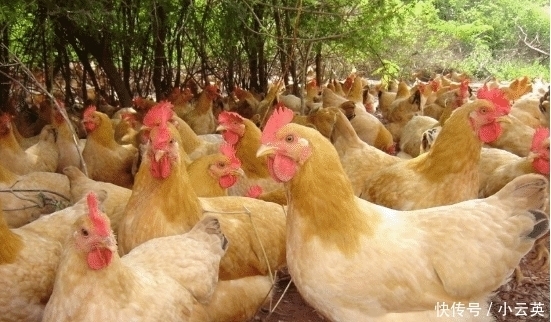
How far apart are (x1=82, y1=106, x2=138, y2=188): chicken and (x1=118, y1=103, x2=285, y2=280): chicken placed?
2.03m

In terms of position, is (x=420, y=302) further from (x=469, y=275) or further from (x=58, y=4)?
(x=58, y=4)

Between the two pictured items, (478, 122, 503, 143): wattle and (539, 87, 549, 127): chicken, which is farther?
(539, 87, 549, 127): chicken

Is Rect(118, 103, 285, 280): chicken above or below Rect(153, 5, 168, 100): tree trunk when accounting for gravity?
below

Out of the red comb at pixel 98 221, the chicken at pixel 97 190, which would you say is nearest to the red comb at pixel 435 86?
the chicken at pixel 97 190

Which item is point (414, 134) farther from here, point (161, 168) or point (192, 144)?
point (161, 168)

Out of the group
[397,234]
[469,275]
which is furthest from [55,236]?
[469,275]

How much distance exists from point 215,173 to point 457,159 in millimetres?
1474

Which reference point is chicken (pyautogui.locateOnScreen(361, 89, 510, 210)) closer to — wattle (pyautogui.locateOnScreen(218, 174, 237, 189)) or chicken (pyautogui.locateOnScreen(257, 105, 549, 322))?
chicken (pyautogui.locateOnScreen(257, 105, 549, 322))

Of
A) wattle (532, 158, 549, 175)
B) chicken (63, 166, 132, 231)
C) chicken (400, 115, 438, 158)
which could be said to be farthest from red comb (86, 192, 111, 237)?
chicken (400, 115, 438, 158)

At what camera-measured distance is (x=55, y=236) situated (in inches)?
126

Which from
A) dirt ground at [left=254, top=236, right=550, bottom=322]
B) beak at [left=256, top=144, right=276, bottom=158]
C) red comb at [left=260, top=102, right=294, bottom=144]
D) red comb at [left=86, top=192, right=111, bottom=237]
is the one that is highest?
red comb at [left=260, top=102, right=294, bottom=144]

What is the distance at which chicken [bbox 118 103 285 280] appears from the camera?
9.78ft

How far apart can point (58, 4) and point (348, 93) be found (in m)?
5.12

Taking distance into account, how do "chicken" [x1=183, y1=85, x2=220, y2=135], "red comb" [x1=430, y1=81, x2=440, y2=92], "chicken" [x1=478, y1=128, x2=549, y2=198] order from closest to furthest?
"chicken" [x1=478, y1=128, x2=549, y2=198]
"chicken" [x1=183, y1=85, x2=220, y2=135]
"red comb" [x1=430, y1=81, x2=440, y2=92]
